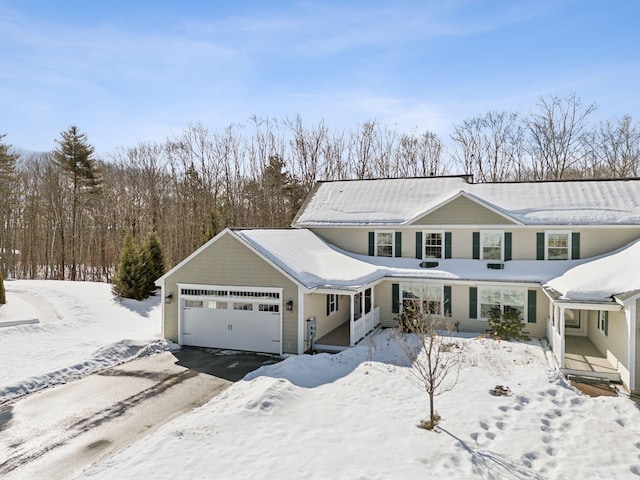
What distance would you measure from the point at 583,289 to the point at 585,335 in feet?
16.5

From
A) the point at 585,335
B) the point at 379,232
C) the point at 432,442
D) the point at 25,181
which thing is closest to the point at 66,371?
the point at 432,442

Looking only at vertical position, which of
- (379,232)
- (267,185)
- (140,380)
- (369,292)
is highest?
→ (267,185)

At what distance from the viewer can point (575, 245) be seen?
56.9 feet

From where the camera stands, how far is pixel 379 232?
66.4 feet

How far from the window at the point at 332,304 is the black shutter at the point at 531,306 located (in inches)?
295

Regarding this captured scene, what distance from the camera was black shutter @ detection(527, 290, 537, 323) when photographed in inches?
654

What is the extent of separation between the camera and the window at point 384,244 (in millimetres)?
20031

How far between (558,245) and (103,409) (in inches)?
665

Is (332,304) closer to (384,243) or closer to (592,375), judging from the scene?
(384,243)

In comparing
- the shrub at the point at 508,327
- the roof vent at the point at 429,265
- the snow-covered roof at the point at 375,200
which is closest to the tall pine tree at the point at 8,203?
the snow-covered roof at the point at 375,200

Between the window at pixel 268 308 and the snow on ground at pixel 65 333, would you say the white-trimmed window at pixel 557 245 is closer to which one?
the window at pixel 268 308

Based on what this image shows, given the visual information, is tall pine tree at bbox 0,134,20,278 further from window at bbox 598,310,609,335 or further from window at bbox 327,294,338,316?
window at bbox 598,310,609,335

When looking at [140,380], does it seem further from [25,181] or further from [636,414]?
Answer: [25,181]

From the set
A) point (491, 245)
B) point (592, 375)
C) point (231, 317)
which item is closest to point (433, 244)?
point (491, 245)
